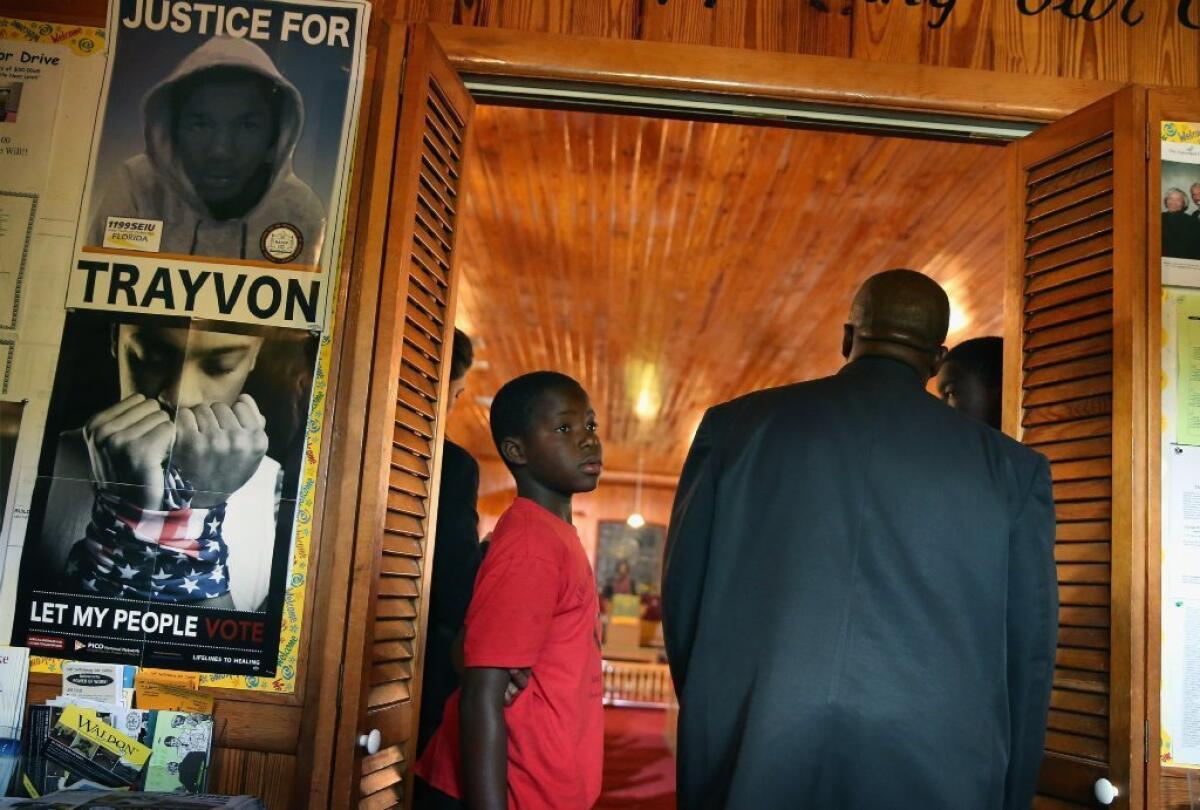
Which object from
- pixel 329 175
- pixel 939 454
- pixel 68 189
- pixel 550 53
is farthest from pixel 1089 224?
pixel 68 189

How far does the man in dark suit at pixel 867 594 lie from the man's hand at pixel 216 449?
0.95 m

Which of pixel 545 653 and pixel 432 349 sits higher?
pixel 432 349

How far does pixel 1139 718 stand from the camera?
2172 millimetres

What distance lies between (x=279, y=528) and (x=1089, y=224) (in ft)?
6.18

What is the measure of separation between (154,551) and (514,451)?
77 cm

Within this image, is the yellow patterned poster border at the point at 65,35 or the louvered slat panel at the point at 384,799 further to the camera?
the yellow patterned poster border at the point at 65,35

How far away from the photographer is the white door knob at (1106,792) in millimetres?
2152

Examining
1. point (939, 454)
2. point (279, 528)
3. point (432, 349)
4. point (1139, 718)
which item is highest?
point (432, 349)

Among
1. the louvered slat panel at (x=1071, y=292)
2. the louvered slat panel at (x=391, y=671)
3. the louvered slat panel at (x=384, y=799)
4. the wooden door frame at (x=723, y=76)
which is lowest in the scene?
the louvered slat panel at (x=384, y=799)

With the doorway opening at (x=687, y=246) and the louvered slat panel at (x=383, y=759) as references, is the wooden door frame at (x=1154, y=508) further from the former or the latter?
the louvered slat panel at (x=383, y=759)

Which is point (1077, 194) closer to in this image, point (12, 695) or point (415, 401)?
point (415, 401)

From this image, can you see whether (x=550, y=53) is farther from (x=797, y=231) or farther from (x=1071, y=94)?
(x=797, y=231)

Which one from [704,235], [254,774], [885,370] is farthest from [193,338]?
[704,235]

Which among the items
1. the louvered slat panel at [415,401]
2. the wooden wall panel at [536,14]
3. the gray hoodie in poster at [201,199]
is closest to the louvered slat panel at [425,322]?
the louvered slat panel at [415,401]
